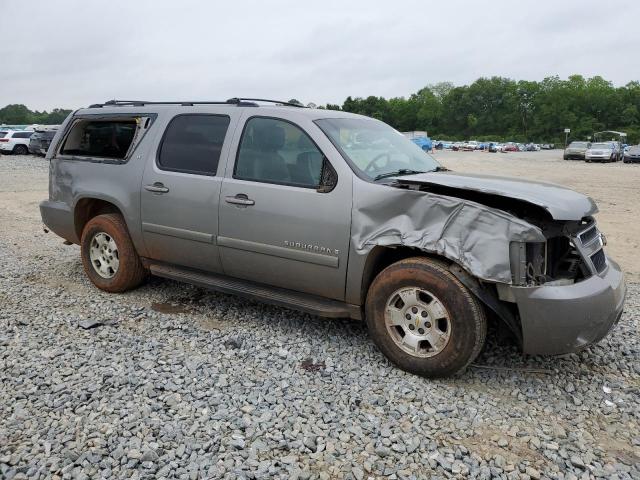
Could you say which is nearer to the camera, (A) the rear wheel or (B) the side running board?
(B) the side running board

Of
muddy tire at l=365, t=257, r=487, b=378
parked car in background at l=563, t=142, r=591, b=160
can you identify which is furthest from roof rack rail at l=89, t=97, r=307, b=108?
parked car in background at l=563, t=142, r=591, b=160

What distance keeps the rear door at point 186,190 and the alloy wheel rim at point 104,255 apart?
0.54 m

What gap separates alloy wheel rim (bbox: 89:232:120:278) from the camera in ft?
16.9

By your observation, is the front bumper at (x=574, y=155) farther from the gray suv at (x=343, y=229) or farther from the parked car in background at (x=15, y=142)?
the gray suv at (x=343, y=229)

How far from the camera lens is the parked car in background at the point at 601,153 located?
34.9 metres

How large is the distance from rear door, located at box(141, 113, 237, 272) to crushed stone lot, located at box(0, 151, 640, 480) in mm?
604

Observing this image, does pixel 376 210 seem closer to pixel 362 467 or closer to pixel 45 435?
pixel 362 467

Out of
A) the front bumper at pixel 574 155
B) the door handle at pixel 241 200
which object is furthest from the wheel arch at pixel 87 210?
the front bumper at pixel 574 155

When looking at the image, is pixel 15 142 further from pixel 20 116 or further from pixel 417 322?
pixel 20 116

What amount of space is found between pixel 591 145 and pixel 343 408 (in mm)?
39896

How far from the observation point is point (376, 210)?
3605 millimetres

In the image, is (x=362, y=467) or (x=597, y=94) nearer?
(x=362, y=467)

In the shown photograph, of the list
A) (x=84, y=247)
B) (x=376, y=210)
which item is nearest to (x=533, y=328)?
(x=376, y=210)

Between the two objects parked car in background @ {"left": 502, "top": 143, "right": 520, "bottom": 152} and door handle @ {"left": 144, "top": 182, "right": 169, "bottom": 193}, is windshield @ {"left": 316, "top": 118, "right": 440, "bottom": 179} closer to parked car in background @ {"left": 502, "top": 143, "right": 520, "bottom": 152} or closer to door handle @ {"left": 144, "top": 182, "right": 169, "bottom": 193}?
door handle @ {"left": 144, "top": 182, "right": 169, "bottom": 193}
